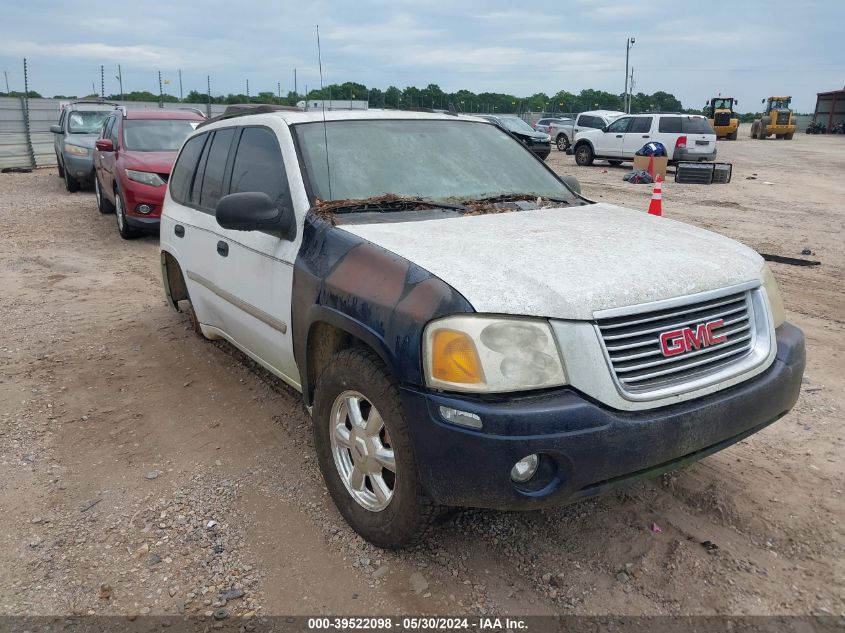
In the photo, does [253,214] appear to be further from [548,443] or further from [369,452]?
[548,443]

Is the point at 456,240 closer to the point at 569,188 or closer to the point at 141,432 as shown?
the point at 569,188

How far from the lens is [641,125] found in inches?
821

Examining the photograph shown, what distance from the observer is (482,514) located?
305cm

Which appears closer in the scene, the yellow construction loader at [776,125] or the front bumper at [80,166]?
the front bumper at [80,166]

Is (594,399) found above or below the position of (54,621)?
above

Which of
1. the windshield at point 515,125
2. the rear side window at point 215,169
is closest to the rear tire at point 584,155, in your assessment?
the windshield at point 515,125

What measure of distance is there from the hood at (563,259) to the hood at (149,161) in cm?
730

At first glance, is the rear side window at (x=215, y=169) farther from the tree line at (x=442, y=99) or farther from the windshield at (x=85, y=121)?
the windshield at (x=85, y=121)

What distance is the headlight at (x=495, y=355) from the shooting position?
224 centimetres

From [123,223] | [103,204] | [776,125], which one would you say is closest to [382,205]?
[123,223]

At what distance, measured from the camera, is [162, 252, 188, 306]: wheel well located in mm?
5055

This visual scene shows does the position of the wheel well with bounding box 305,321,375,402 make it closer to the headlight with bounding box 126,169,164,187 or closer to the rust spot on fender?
the rust spot on fender

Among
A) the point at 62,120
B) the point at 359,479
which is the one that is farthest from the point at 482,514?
the point at 62,120

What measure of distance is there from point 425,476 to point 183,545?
123 cm
